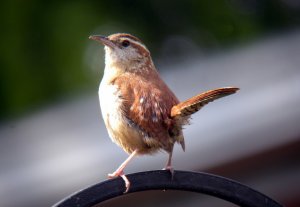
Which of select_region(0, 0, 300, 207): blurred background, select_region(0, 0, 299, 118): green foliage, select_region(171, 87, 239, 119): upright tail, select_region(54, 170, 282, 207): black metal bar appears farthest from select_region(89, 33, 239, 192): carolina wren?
select_region(0, 0, 299, 118): green foliage

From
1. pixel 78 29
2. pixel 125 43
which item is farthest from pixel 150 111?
pixel 78 29

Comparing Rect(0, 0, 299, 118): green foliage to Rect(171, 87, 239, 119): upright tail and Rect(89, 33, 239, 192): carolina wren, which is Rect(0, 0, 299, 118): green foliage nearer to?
Rect(89, 33, 239, 192): carolina wren

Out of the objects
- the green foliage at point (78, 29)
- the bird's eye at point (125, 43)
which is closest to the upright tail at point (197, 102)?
the bird's eye at point (125, 43)

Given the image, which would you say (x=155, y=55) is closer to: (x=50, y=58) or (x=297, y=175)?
(x=50, y=58)

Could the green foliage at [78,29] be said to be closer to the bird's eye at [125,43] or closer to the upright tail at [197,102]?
the bird's eye at [125,43]

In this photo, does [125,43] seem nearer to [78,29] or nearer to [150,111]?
[150,111]

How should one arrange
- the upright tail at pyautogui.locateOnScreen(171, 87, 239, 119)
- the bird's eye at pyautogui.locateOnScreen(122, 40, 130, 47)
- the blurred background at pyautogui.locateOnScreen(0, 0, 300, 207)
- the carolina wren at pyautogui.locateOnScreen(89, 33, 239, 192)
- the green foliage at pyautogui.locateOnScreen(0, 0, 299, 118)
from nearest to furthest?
the upright tail at pyautogui.locateOnScreen(171, 87, 239, 119)
the carolina wren at pyautogui.locateOnScreen(89, 33, 239, 192)
the bird's eye at pyautogui.locateOnScreen(122, 40, 130, 47)
the blurred background at pyautogui.locateOnScreen(0, 0, 300, 207)
the green foliage at pyautogui.locateOnScreen(0, 0, 299, 118)
